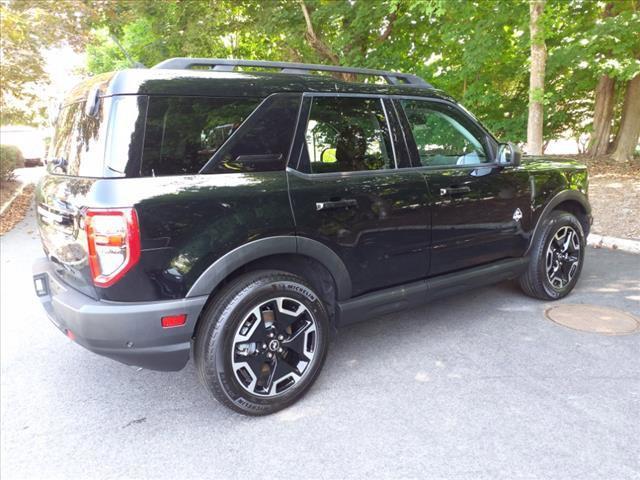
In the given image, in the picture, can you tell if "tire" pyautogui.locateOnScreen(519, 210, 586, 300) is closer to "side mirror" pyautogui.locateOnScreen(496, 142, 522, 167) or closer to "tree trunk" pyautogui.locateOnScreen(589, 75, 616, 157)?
"side mirror" pyautogui.locateOnScreen(496, 142, 522, 167)

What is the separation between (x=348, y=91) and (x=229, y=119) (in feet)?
2.93

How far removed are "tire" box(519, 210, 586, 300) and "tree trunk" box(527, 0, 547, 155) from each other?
13.0ft

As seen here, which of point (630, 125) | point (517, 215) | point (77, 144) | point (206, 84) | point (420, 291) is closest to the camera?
point (206, 84)

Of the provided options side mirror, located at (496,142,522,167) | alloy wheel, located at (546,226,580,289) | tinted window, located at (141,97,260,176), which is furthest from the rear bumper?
alloy wheel, located at (546,226,580,289)

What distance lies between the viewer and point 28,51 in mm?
9930

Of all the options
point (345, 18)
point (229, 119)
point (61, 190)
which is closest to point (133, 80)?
point (229, 119)

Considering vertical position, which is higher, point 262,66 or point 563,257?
point 262,66

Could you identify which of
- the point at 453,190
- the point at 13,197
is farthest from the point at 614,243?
the point at 13,197

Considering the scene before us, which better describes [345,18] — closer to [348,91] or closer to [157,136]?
[348,91]

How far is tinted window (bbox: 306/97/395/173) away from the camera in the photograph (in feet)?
9.55

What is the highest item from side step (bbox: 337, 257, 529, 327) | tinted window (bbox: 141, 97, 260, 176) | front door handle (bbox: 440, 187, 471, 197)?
tinted window (bbox: 141, 97, 260, 176)

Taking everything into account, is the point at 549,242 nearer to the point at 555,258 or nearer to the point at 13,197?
the point at 555,258

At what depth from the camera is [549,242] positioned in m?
4.16

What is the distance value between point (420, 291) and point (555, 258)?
1.71 metres
